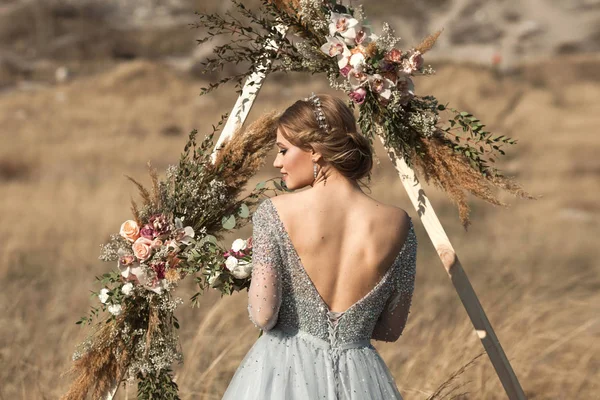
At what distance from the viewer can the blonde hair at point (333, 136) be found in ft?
11.8

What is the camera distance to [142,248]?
13.3ft

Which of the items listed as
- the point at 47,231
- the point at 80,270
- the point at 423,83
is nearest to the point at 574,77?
the point at 423,83

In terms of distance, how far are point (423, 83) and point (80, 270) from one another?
15695mm

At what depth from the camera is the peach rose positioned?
13.5 ft

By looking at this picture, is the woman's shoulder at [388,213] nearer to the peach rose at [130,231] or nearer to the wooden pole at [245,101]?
the wooden pole at [245,101]

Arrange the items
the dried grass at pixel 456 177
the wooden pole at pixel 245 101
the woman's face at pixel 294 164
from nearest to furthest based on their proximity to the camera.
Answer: the woman's face at pixel 294 164, the dried grass at pixel 456 177, the wooden pole at pixel 245 101

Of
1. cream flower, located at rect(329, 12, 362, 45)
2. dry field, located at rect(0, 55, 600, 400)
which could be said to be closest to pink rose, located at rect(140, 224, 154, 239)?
dry field, located at rect(0, 55, 600, 400)

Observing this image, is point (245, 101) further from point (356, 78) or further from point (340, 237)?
point (340, 237)

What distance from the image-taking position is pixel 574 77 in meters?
30.8

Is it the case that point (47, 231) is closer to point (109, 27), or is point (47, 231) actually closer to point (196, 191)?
point (196, 191)

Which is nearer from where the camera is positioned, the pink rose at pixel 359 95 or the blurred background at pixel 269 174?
the pink rose at pixel 359 95

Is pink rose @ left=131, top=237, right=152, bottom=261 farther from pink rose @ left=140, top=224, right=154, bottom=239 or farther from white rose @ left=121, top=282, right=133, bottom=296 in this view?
white rose @ left=121, top=282, right=133, bottom=296

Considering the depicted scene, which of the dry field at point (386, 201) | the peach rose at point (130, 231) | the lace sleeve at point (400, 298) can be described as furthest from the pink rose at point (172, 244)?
the lace sleeve at point (400, 298)

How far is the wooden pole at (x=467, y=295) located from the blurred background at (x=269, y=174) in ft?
0.64
